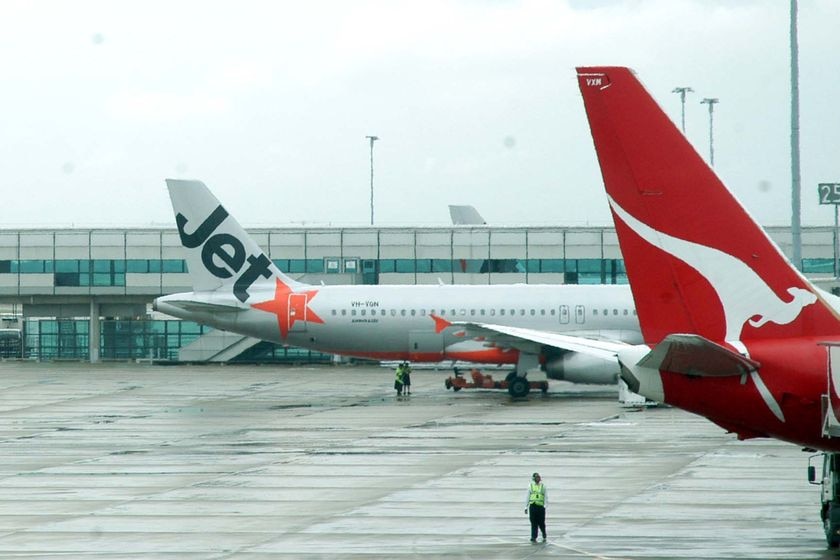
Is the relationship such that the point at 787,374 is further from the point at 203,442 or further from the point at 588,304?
the point at 588,304

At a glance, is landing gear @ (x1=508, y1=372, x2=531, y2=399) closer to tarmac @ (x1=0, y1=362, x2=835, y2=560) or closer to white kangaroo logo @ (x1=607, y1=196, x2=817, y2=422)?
tarmac @ (x1=0, y1=362, x2=835, y2=560)

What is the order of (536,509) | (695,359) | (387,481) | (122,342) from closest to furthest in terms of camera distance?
(695,359) → (536,509) → (387,481) → (122,342)

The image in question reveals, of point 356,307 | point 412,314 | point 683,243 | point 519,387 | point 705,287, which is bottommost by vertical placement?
point 519,387

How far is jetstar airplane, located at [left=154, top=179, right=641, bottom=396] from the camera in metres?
54.0

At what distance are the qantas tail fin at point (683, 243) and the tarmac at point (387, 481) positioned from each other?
4709 mm

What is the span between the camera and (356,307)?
55.0 metres

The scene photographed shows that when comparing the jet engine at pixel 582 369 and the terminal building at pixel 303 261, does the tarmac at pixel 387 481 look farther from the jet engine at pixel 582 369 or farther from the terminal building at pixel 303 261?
the terminal building at pixel 303 261

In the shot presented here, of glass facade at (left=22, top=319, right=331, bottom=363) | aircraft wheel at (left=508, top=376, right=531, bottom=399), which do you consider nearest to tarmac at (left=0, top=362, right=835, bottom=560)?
aircraft wheel at (left=508, top=376, right=531, bottom=399)

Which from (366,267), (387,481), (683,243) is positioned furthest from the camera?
(366,267)

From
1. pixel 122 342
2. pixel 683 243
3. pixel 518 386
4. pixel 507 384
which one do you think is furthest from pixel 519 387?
pixel 122 342

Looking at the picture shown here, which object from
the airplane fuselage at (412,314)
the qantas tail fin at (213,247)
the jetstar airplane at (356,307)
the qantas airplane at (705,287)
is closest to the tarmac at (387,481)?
the jetstar airplane at (356,307)

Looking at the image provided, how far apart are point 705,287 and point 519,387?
34.3 metres

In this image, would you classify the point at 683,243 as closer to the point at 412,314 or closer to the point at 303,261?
the point at 412,314

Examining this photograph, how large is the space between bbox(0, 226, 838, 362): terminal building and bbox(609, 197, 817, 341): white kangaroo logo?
5719cm
